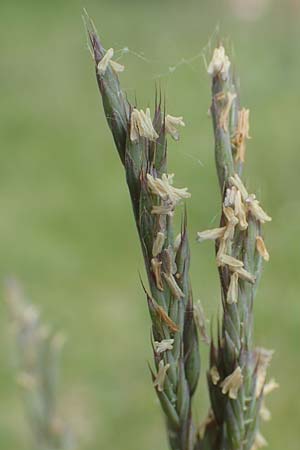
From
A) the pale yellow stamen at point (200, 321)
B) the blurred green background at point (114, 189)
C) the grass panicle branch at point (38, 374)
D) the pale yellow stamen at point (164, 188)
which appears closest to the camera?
the pale yellow stamen at point (164, 188)

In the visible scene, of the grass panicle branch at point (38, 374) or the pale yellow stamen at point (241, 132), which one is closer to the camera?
the pale yellow stamen at point (241, 132)

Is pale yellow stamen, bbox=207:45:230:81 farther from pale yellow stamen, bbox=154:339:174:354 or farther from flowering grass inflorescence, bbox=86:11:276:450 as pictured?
pale yellow stamen, bbox=154:339:174:354

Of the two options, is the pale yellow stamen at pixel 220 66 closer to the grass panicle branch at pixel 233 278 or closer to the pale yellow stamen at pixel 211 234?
the grass panicle branch at pixel 233 278

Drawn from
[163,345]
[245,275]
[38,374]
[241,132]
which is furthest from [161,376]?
[38,374]

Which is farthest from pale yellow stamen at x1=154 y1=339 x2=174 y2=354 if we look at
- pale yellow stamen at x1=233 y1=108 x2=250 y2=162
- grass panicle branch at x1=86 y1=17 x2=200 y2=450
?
pale yellow stamen at x1=233 y1=108 x2=250 y2=162

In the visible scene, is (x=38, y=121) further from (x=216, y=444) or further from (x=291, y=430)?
(x=216, y=444)

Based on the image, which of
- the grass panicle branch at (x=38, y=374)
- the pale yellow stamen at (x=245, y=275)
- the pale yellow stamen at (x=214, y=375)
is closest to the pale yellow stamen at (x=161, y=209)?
the pale yellow stamen at (x=245, y=275)

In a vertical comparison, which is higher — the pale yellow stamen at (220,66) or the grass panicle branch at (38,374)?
the pale yellow stamen at (220,66)
